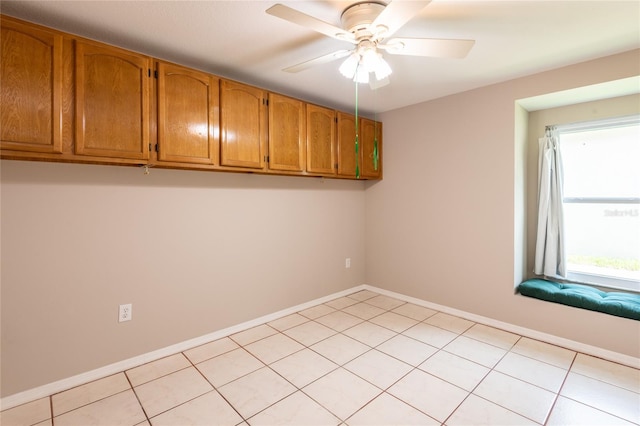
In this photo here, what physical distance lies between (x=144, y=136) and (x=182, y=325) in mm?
1581

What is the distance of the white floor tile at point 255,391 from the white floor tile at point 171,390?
0.18 meters

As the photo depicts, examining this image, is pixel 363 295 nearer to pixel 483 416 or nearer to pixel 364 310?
pixel 364 310

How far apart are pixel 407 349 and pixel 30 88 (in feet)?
10.4

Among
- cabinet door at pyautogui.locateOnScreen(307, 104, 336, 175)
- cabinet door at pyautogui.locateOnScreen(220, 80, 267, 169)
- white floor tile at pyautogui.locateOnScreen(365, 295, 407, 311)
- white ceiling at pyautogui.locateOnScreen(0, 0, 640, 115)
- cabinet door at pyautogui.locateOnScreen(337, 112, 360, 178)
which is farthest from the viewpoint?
white floor tile at pyautogui.locateOnScreen(365, 295, 407, 311)

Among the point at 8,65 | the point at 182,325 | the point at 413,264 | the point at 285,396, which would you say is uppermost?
the point at 8,65

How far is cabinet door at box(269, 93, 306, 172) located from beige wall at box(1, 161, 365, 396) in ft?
1.12

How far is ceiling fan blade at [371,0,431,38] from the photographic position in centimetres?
131

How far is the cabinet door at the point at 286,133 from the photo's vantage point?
289 cm

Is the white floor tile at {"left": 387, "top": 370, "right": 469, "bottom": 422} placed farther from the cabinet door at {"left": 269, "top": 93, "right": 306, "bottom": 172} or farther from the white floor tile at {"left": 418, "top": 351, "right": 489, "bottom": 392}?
the cabinet door at {"left": 269, "top": 93, "right": 306, "bottom": 172}

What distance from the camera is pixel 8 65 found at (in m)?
1.68

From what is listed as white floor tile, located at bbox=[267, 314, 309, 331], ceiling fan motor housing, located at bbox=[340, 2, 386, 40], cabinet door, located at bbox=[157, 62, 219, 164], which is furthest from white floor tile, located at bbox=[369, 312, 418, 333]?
ceiling fan motor housing, located at bbox=[340, 2, 386, 40]

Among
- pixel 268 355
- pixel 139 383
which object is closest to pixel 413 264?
pixel 268 355

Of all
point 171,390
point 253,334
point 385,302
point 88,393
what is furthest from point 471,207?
point 88,393

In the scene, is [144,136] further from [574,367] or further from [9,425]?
[574,367]
